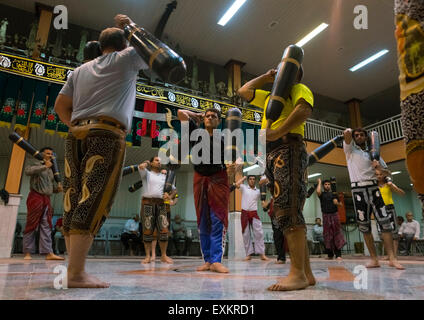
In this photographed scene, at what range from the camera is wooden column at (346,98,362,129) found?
13.8 meters

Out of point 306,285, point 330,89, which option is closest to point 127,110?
point 306,285

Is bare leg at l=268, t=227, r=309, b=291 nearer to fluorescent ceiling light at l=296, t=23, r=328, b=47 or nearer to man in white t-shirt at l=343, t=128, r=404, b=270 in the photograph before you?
man in white t-shirt at l=343, t=128, r=404, b=270

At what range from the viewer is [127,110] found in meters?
1.78

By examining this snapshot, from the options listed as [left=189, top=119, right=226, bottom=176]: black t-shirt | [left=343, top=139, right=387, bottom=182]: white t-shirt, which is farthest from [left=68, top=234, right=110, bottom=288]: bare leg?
[left=343, top=139, right=387, bottom=182]: white t-shirt

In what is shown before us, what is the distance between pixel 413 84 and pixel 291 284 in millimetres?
1099

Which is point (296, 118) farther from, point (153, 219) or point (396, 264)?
point (153, 219)

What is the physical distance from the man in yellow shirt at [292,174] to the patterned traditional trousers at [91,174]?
0.88 metres

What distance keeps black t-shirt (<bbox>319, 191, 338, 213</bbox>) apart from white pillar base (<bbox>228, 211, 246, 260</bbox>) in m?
3.23

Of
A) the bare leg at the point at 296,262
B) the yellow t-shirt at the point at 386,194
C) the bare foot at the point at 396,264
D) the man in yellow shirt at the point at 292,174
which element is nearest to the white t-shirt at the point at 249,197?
the yellow t-shirt at the point at 386,194

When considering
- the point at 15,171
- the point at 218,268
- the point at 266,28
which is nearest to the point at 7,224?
the point at 15,171

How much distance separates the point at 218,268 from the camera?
2803mm

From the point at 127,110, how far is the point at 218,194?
5.08 feet

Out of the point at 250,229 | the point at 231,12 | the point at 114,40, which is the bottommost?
the point at 250,229

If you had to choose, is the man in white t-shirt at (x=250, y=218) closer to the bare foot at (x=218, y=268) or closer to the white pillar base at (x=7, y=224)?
the bare foot at (x=218, y=268)
